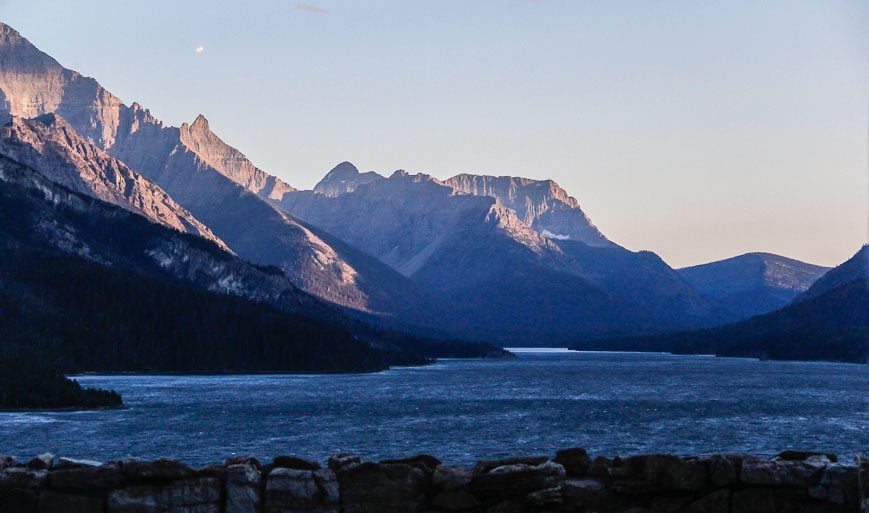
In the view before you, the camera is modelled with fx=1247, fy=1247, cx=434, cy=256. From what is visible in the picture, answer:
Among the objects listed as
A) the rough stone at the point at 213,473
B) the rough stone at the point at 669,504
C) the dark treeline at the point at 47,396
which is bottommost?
the rough stone at the point at 669,504

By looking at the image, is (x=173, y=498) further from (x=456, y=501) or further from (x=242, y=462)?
(x=456, y=501)

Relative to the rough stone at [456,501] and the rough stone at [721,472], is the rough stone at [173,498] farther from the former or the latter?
the rough stone at [721,472]

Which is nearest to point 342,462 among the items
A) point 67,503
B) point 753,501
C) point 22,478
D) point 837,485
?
point 67,503

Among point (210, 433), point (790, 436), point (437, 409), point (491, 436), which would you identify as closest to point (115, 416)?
point (210, 433)

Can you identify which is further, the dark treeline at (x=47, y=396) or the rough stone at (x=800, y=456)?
the dark treeline at (x=47, y=396)

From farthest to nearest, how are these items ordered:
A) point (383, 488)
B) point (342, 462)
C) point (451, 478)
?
point (342, 462) → point (383, 488) → point (451, 478)

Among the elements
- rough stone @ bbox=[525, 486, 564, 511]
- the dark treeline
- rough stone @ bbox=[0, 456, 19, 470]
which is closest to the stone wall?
rough stone @ bbox=[525, 486, 564, 511]

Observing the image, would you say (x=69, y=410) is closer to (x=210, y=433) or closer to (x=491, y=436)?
(x=210, y=433)

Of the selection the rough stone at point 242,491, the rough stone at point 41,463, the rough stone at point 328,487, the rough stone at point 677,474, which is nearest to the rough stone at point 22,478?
the rough stone at point 41,463

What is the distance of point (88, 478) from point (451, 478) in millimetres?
8644

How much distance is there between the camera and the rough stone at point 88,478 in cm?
2959

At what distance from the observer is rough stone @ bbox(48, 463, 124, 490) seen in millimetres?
29594

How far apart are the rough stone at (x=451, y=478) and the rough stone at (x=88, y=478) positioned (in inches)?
295

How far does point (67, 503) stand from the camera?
1163 inches
